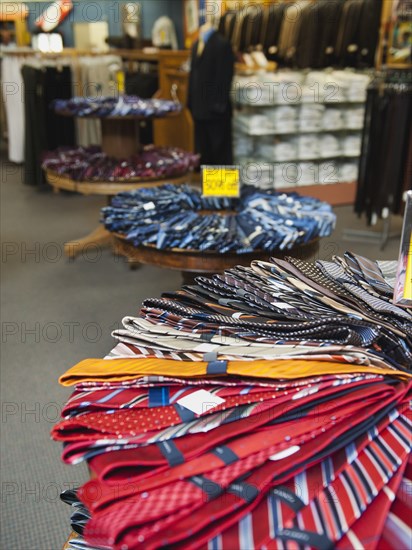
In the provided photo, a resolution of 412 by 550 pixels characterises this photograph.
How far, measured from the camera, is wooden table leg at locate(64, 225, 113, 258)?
4273 mm

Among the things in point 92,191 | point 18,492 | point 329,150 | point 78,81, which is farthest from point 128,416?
point 78,81

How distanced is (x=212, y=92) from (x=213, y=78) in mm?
124

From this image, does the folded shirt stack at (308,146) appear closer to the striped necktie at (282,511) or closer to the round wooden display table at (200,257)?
the round wooden display table at (200,257)

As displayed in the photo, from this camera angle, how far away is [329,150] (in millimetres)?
5480

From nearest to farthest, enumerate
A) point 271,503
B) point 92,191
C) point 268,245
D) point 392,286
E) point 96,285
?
1. point 271,503
2. point 392,286
3. point 268,245
4. point 92,191
5. point 96,285

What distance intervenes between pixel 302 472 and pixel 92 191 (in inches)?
120

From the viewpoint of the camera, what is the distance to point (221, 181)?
226 centimetres

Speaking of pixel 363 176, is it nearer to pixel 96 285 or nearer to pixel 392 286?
pixel 96 285

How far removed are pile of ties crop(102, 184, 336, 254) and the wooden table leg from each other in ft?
6.55

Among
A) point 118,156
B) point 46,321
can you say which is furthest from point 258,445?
point 118,156

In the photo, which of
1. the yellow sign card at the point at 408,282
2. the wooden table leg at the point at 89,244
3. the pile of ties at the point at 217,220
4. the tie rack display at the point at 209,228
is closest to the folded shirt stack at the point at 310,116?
the wooden table leg at the point at 89,244

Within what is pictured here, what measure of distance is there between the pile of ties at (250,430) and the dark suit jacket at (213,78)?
176 inches

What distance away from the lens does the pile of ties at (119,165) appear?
3518 mm

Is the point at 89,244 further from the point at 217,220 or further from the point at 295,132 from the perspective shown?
the point at 217,220
